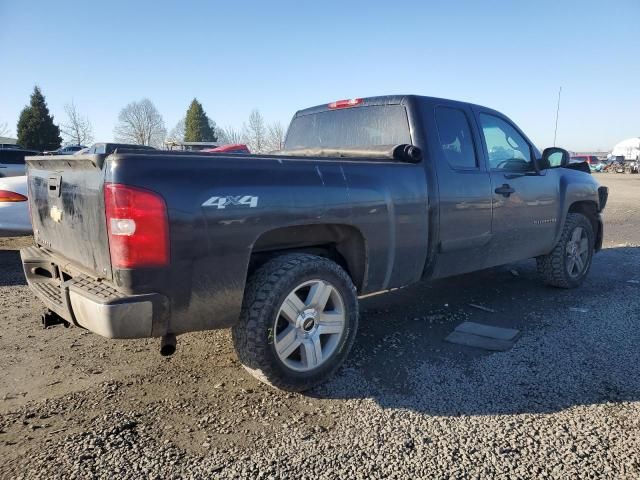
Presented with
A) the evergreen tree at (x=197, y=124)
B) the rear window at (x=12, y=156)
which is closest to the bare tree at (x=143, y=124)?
the evergreen tree at (x=197, y=124)

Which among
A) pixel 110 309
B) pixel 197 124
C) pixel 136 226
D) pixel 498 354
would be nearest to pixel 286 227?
pixel 136 226

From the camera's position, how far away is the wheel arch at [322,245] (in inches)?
119

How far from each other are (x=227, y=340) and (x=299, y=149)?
1.97 m

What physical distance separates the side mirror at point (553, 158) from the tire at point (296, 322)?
2.93m

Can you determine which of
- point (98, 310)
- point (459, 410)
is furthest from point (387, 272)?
point (98, 310)

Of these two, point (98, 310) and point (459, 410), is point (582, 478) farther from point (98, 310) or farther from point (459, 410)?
point (98, 310)

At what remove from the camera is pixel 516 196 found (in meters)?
4.56

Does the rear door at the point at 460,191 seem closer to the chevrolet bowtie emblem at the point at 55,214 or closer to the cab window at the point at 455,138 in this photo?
the cab window at the point at 455,138

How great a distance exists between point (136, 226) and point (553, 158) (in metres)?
4.30

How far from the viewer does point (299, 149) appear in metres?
4.72

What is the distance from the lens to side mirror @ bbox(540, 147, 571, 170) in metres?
4.91

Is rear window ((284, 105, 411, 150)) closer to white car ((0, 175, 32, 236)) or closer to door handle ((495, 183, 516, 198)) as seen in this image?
door handle ((495, 183, 516, 198))

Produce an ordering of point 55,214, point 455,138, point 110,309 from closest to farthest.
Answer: point 110,309 → point 55,214 → point 455,138

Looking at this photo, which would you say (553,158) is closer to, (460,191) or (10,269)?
(460,191)
